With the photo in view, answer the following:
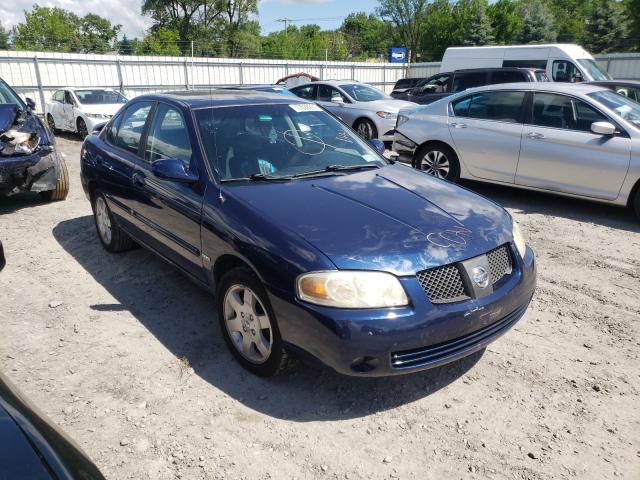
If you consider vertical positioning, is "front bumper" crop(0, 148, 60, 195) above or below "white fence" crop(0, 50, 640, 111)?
below

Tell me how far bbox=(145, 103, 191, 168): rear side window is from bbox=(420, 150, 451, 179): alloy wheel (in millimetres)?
4593

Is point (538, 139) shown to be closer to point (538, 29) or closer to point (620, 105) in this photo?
point (620, 105)

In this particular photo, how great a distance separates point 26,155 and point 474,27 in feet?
200

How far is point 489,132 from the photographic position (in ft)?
23.1

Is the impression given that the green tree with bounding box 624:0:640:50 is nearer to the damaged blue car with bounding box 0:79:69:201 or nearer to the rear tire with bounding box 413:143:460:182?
the rear tire with bounding box 413:143:460:182

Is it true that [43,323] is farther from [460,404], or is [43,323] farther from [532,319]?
[532,319]

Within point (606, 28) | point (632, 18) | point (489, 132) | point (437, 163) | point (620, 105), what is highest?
point (632, 18)

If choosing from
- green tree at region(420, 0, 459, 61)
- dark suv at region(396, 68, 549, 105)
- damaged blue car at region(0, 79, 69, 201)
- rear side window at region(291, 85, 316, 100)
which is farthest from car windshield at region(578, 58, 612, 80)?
green tree at region(420, 0, 459, 61)

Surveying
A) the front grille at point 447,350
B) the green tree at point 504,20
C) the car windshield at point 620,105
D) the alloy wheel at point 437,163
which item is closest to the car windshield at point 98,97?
the alloy wheel at point 437,163

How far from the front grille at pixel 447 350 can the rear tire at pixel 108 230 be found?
3.37 metres

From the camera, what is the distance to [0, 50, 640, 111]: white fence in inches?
698

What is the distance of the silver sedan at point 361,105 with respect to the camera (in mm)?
11359

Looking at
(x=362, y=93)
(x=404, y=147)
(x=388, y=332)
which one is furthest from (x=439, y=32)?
(x=388, y=332)

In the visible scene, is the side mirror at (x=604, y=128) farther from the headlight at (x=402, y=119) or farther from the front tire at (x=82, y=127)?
the front tire at (x=82, y=127)
